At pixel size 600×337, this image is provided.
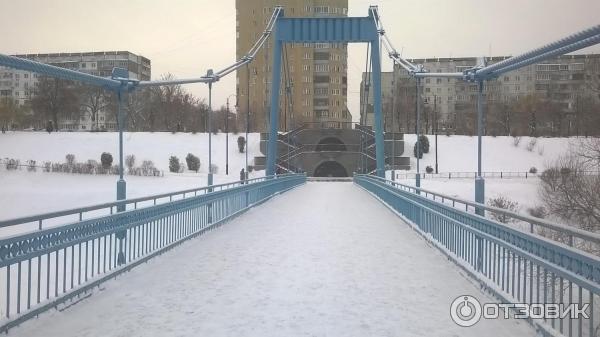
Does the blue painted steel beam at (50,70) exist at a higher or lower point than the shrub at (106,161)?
higher

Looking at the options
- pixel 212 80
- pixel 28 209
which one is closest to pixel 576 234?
pixel 212 80

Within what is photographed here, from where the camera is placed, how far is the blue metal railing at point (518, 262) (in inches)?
190

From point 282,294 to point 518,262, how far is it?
2774 millimetres

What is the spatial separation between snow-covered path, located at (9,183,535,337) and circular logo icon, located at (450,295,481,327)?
91mm

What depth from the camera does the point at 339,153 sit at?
76062 mm

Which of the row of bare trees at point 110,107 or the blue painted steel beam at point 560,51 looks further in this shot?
the row of bare trees at point 110,107

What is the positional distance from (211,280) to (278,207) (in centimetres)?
1410

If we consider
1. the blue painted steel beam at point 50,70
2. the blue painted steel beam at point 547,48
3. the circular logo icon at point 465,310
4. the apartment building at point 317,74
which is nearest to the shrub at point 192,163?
the apartment building at point 317,74

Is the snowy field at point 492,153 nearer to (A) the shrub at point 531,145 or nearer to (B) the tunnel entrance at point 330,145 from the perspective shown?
(A) the shrub at point 531,145

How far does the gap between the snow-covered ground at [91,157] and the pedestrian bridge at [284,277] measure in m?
35.5

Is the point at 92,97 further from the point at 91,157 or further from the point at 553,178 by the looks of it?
the point at 553,178

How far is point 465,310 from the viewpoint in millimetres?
6652

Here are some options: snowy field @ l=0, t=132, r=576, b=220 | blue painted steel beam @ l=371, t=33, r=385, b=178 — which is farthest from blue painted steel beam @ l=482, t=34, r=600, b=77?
snowy field @ l=0, t=132, r=576, b=220

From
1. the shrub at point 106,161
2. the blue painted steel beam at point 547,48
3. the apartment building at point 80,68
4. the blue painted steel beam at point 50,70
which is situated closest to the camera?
the blue painted steel beam at point 547,48
